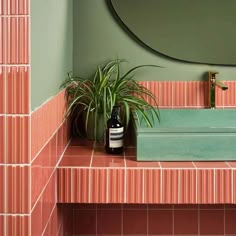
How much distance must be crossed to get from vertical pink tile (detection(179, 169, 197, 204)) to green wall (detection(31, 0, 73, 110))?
19.4 inches

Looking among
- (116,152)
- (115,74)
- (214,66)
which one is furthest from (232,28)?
(116,152)

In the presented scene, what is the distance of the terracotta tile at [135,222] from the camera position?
205 centimetres

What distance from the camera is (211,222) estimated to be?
205 centimetres

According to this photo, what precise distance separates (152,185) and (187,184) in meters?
0.11

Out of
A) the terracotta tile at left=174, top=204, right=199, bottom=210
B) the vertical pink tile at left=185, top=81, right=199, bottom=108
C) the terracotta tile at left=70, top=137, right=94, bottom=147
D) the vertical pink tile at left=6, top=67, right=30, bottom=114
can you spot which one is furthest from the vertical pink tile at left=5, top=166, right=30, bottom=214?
the vertical pink tile at left=185, top=81, right=199, bottom=108

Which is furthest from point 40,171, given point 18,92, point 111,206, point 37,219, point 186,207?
point 186,207

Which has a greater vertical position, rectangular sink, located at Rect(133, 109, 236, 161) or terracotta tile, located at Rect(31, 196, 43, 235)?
rectangular sink, located at Rect(133, 109, 236, 161)

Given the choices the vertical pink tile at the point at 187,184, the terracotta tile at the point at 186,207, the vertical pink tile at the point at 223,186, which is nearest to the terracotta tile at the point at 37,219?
the vertical pink tile at the point at 187,184

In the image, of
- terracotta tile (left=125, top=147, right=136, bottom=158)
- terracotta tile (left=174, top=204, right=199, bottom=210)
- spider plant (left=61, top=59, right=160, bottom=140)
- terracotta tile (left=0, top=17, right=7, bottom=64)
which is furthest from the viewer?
terracotta tile (left=174, top=204, right=199, bottom=210)

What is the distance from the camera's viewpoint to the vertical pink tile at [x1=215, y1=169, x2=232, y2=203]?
4.95 feet

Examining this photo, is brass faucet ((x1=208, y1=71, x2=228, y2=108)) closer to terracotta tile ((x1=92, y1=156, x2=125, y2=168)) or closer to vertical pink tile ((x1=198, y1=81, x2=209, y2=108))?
vertical pink tile ((x1=198, y1=81, x2=209, y2=108))

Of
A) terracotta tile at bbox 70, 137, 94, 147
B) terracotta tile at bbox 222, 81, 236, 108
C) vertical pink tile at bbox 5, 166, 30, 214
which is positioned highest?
terracotta tile at bbox 222, 81, 236, 108

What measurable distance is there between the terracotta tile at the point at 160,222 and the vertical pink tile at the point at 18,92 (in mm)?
1096

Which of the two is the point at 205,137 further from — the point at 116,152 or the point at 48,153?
the point at 48,153
